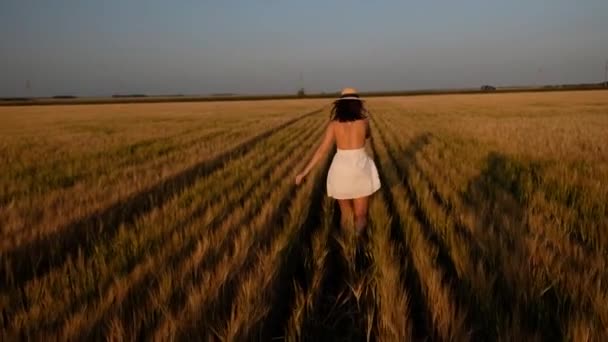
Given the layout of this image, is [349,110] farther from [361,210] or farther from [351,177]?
[361,210]

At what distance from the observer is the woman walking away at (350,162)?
4289 millimetres

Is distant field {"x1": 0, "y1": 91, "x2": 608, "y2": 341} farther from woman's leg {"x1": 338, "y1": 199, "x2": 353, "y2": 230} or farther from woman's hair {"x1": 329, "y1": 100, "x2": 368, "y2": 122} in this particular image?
woman's hair {"x1": 329, "y1": 100, "x2": 368, "y2": 122}

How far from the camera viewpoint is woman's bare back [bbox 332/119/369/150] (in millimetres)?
4316

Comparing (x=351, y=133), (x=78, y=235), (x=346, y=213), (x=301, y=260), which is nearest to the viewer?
(x=301, y=260)

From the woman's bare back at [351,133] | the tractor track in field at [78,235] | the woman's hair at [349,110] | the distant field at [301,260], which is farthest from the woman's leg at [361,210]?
the tractor track in field at [78,235]

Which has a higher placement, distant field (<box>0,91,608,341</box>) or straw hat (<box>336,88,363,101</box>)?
straw hat (<box>336,88,363,101</box>)

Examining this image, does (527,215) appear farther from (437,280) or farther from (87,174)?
(87,174)

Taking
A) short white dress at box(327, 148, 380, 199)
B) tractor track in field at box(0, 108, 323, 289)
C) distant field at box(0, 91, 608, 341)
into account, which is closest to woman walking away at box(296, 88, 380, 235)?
short white dress at box(327, 148, 380, 199)

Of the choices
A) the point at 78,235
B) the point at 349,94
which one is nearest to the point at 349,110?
the point at 349,94

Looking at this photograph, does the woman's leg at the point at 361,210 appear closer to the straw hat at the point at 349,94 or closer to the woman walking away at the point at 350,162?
the woman walking away at the point at 350,162

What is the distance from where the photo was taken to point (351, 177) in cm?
438

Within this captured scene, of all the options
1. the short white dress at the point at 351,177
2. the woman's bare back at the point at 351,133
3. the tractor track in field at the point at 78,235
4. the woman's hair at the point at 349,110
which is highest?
the woman's hair at the point at 349,110

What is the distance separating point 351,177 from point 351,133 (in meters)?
0.47

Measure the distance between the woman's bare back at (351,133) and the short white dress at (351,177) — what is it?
0.07 meters
